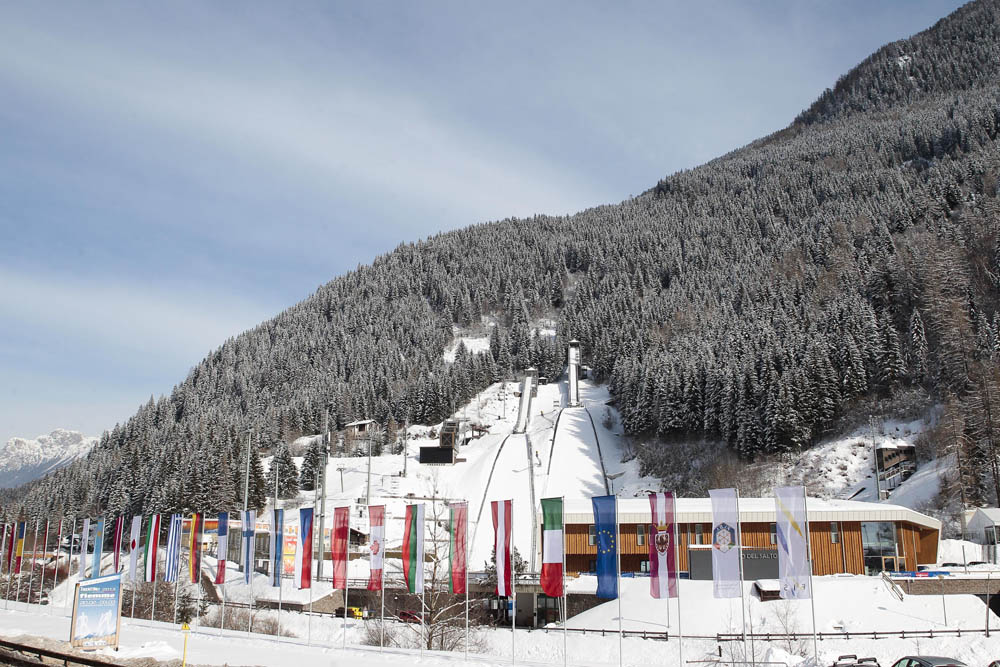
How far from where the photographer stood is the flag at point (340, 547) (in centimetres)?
2862

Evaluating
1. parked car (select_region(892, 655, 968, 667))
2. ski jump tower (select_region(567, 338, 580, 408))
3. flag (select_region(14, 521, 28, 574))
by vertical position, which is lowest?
parked car (select_region(892, 655, 968, 667))

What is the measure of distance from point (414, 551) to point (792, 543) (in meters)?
12.2

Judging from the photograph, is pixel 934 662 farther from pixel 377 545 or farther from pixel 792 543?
pixel 377 545

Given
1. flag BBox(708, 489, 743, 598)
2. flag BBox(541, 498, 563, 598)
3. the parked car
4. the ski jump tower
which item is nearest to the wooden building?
flag BBox(708, 489, 743, 598)

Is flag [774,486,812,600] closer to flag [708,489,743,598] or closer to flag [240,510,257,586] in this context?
flag [708,489,743,598]

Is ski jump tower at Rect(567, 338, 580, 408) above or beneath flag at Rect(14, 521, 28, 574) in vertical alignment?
above

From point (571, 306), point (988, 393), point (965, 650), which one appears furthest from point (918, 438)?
point (571, 306)

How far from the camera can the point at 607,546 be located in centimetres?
2406

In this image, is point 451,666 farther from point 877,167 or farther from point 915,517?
point 877,167

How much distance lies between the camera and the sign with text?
21156mm

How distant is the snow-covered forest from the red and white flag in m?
37.4

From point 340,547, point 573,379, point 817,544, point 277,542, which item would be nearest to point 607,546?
point 340,547

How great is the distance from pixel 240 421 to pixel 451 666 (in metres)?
112

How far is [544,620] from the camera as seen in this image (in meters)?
39.1
